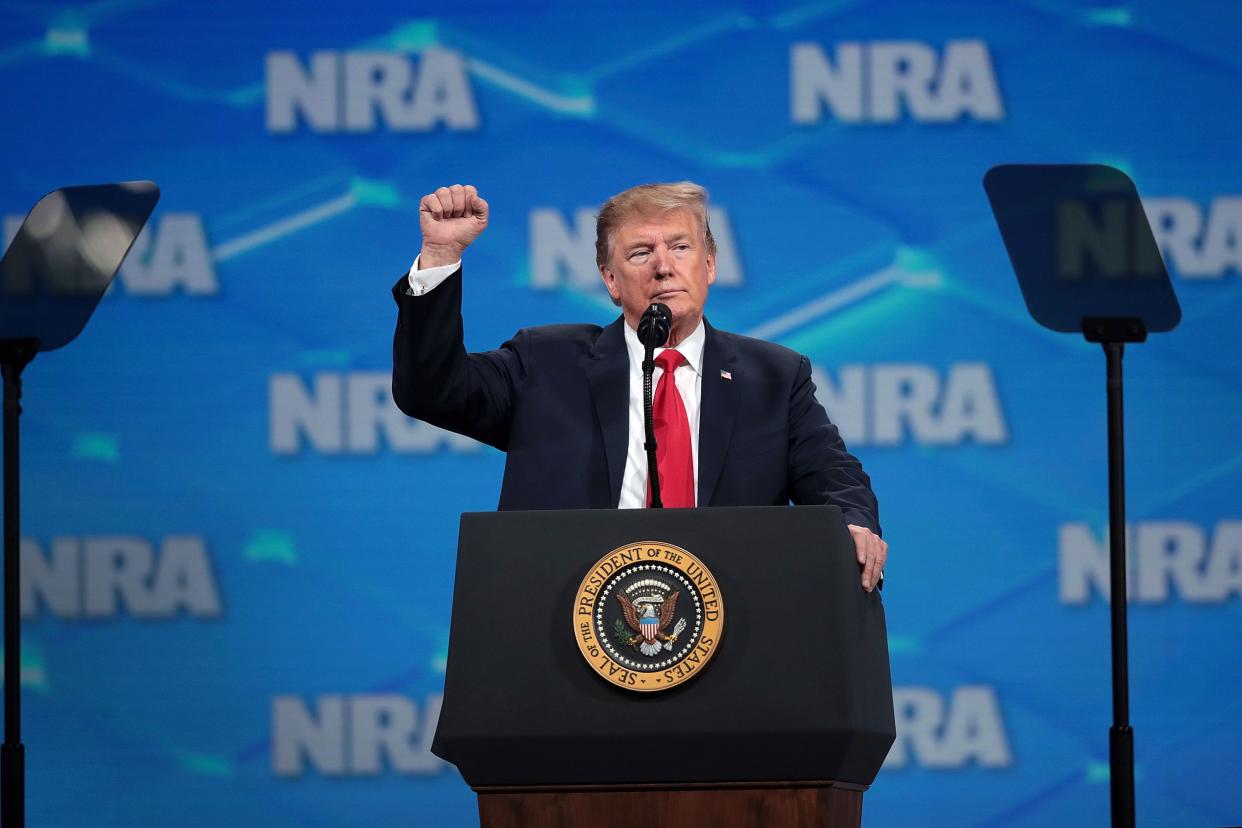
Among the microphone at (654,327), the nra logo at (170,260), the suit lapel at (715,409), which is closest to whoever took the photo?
the microphone at (654,327)

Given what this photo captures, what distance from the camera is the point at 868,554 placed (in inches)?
68.4

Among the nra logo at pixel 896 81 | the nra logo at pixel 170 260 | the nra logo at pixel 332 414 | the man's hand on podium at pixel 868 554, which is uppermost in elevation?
the nra logo at pixel 896 81

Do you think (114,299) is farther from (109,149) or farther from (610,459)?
(610,459)

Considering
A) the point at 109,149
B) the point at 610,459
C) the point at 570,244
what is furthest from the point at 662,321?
the point at 109,149

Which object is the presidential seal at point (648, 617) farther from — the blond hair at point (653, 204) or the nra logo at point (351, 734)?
the nra logo at point (351, 734)

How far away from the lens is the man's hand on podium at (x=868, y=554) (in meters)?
1.73

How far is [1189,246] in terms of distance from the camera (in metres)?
3.70

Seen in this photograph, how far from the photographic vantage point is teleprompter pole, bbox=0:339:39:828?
2.51m

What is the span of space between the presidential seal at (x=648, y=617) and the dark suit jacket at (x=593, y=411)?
0.49 metres

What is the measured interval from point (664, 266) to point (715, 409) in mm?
263

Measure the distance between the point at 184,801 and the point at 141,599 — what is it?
539mm

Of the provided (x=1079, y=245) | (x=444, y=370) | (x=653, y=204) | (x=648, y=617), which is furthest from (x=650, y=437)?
(x=1079, y=245)

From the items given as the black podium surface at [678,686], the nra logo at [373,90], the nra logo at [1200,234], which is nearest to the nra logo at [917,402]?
the nra logo at [1200,234]

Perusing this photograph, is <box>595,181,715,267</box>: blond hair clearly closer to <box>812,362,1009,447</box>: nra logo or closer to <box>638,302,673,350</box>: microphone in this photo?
<box>638,302,673,350</box>: microphone
